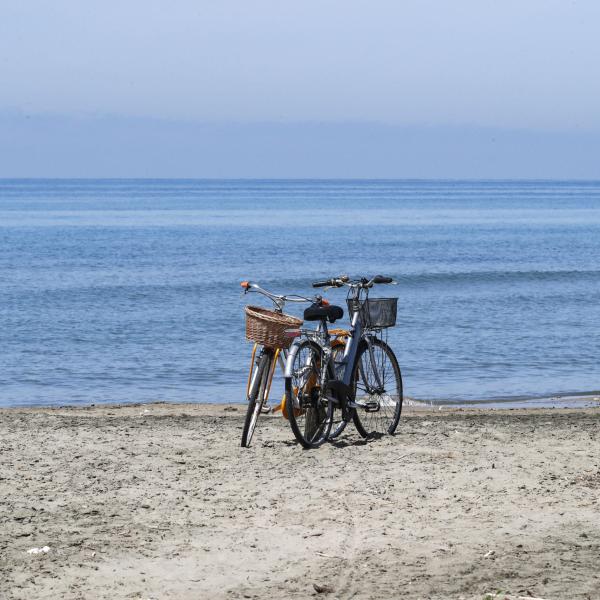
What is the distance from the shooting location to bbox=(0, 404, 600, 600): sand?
5430 mm

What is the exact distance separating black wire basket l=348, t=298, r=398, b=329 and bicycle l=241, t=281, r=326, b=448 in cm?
51

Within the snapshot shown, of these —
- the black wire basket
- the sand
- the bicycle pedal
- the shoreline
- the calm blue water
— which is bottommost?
the calm blue water

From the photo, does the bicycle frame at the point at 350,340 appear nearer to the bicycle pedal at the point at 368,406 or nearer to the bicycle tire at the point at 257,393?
the bicycle pedal at the point at 368,406

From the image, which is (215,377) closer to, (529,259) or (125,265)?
(125,265)

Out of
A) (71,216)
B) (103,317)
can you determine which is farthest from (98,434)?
(71,216)

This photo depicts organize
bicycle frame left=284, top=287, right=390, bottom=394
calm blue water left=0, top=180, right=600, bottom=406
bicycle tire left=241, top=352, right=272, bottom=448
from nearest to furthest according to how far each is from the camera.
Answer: bicycle tire left=241, top=352, right=272, bottom=448, bicycle frame left=284, top=287, right=390, bottom=394, calm blue water left=0, top=180, right=600, bottom=406

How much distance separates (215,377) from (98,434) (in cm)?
685

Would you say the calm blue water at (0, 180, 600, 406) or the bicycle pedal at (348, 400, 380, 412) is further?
the calm blue water at (0, 180, 600, 406)

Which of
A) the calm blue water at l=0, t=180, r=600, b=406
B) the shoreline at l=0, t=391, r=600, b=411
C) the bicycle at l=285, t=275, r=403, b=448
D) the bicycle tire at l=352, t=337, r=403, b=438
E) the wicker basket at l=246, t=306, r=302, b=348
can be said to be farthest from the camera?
the calm blue water at l=0, t=180, r=600, b=406

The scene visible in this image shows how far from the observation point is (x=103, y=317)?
24594 millimetres

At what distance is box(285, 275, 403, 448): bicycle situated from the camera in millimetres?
8359

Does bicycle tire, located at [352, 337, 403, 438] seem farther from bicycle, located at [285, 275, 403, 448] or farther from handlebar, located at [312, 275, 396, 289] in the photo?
handlebar, located at [312, 275, 396, 289]

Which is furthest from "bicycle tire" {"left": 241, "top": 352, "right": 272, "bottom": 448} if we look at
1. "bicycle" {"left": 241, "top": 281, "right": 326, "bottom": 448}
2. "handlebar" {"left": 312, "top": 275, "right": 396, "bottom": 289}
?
"handlebar" {"left": 312, "top": 275, "right": 396, "bottom": 289}

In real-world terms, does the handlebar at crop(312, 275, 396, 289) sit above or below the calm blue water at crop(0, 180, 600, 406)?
above
